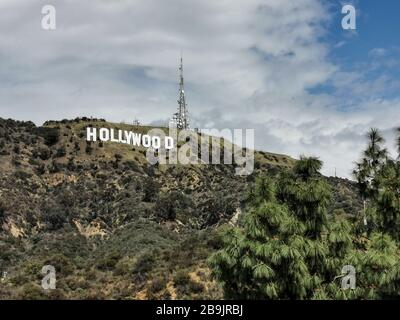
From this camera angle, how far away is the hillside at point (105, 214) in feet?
112

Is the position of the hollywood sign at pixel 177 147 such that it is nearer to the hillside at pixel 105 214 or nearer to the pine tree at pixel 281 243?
the hillside at pixel 105 214

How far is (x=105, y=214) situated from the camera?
68.6m

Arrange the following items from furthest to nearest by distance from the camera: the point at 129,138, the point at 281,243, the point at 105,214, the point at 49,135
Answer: the point at 129,138 → the point at 49,135 → the point at 105,214 → the point at 281,243

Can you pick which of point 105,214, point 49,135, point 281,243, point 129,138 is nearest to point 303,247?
point 281,243

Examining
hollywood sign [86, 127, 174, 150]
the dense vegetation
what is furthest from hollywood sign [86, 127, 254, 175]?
the dense vegetation

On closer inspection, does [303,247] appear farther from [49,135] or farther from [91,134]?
[91,134]

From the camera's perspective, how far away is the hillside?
Result: 1347 inches

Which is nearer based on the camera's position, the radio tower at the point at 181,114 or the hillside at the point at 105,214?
the hillside at the point at 105,214

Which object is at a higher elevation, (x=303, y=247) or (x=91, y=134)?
(x=91, y=134)

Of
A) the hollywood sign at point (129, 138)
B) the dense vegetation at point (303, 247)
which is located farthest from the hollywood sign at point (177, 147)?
the dense vegetation at point (303, 247)

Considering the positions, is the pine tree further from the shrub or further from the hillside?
the shrub

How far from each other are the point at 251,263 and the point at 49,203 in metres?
57.2
